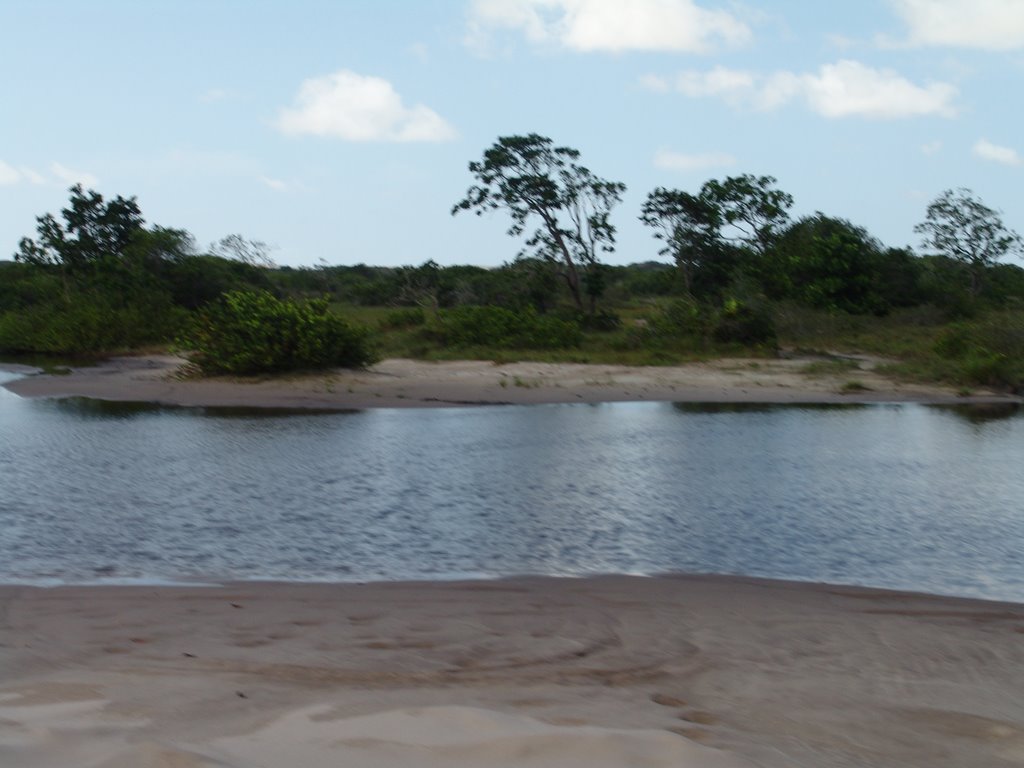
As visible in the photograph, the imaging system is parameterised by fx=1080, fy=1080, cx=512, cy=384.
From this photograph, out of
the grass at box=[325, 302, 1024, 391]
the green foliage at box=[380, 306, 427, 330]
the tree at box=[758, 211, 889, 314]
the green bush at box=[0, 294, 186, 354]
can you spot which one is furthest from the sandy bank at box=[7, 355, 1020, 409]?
the tree at box=[758, 211, 889, 314]

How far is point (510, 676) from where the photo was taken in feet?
16.7

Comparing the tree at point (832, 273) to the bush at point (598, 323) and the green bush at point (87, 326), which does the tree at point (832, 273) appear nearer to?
the bush at point (598, 323)

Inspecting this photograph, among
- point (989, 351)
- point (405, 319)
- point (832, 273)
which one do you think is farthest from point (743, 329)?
point (405, 319)

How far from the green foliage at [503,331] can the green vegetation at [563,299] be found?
0.07 meters

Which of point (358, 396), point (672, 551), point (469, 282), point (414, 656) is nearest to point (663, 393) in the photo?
point (358, 396)

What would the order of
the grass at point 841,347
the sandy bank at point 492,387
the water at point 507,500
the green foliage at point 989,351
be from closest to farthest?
1. the water at point 507,500
2. the sandy bank at point 492,387
3. the green foliage at point 989,351
4. the grass at point 841,347

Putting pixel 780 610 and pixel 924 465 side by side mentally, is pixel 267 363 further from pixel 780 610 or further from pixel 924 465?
pixel 780 610

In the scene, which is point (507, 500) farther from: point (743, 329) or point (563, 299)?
point (563, 299)

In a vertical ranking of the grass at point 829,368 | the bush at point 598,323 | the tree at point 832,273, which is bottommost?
the grass at point 829,368

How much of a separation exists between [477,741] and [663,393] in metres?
19.9

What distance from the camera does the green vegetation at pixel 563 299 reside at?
2555 cm

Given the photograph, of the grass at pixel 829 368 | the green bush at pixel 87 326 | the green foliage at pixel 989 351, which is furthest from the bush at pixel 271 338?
the green foliage at pixel 989 351

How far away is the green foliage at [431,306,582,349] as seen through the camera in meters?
31.3

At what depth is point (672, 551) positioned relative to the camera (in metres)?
8.66
